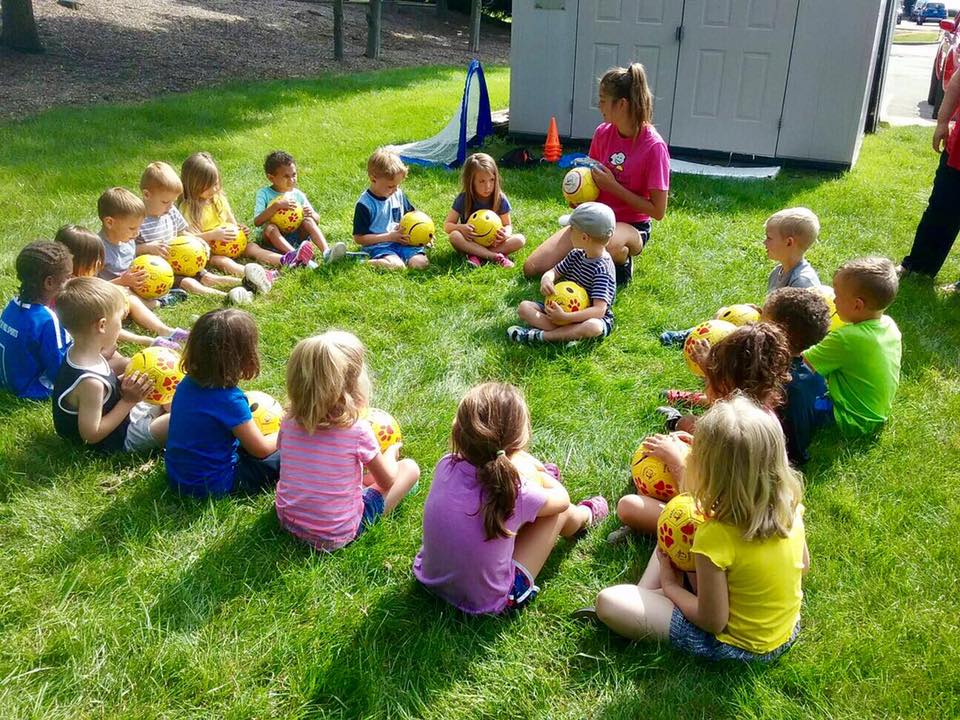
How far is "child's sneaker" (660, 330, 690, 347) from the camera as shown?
17.8 feet

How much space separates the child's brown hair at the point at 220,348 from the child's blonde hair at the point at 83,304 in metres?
0.64

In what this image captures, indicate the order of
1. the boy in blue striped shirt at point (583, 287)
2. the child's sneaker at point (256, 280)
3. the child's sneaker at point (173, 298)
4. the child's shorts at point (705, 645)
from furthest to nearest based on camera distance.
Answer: the child's sneaker at point (256, 280)
the child's sneaker at point (173, 298)
the boy in blue striped shirt at point (583, 287)
the child's shorts at point (705, 645)

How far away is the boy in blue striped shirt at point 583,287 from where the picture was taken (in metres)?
5.27

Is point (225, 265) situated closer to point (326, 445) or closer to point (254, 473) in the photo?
→ point (254, 473)

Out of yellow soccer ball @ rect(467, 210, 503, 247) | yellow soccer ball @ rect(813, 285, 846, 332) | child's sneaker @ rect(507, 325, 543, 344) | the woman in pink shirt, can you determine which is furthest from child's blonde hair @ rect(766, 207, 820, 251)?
yellow soccer ball @ rect(467, 210, 503, 247)

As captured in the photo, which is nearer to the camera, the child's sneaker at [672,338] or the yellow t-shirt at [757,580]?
the yellow t-shirt at [757,580]

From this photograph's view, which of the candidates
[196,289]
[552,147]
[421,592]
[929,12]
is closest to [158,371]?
[421,592]

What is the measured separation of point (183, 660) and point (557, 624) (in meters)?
1.43

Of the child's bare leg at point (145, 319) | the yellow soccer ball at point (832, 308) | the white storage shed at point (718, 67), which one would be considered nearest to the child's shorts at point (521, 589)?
the yellow soccer ball at point (832, 308)

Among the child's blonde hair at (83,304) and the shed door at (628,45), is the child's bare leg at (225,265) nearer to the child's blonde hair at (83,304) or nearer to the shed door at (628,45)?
the child's blonde hair at (83,304)

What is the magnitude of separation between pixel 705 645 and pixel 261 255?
5.21 metres

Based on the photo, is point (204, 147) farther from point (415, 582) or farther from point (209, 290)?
point (415, 582)

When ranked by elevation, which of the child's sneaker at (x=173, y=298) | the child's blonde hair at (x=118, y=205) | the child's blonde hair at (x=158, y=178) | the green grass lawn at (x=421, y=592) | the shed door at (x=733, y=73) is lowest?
the green grass lawn at (x=421, y=592)

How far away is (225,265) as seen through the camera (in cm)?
657
